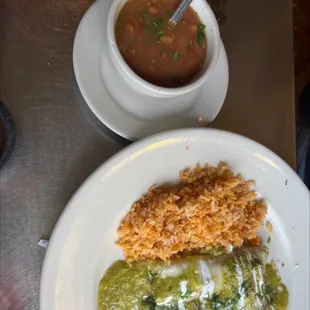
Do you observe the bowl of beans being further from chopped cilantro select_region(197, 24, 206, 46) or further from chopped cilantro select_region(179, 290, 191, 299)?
chopped cilantro select_region(179, 290, 191, 299)

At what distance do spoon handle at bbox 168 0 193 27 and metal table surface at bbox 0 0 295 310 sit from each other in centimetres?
33

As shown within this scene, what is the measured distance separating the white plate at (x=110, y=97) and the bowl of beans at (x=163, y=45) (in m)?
0.06

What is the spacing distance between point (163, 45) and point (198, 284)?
Answer: 0.51 metres

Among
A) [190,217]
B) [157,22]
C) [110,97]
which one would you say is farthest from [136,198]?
[157,22]

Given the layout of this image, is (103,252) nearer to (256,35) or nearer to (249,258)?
(249,258)

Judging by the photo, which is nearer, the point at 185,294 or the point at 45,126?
the point at 185,294

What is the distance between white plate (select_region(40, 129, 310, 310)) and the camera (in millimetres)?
964

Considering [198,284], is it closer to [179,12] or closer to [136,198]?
[136,198]

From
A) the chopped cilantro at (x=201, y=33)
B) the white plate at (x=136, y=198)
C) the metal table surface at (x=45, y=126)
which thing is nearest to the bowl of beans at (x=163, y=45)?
the chopped cilantro at (x=201, y=33)

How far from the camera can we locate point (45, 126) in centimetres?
118

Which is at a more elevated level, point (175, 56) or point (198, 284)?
point (175, 56)

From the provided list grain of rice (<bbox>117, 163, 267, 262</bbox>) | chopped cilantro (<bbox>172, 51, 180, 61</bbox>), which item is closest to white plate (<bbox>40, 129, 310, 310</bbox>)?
grain of rice (<bbox>117, 163, 267, 262</bbox>)

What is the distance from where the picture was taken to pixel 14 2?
123 cm

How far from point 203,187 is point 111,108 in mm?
258
